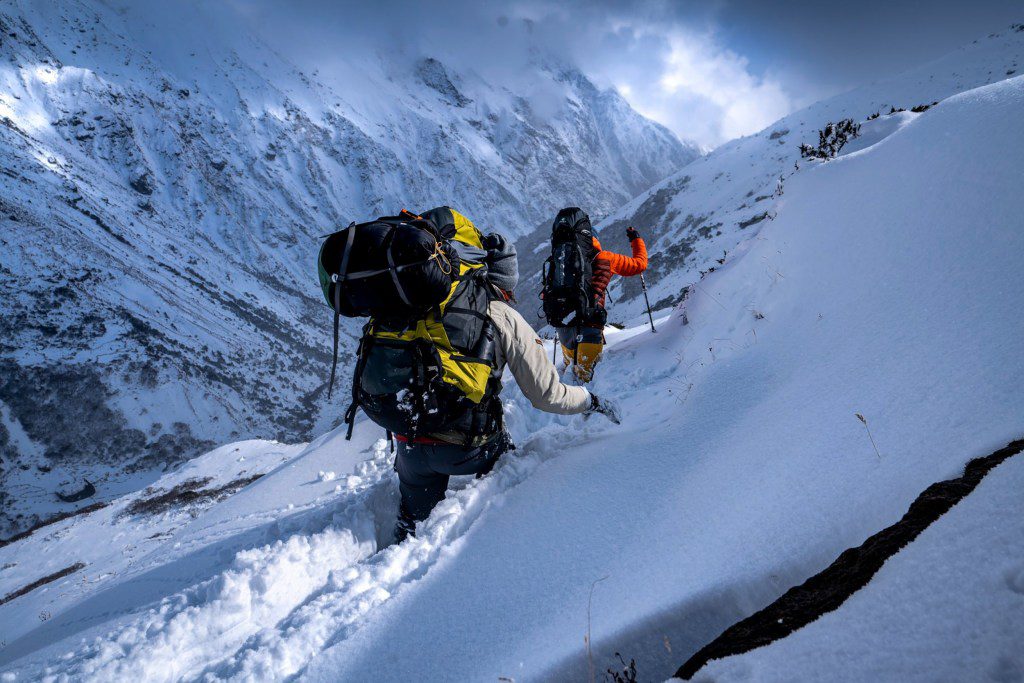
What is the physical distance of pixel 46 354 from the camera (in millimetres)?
34875

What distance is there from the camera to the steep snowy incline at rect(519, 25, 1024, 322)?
22234mm

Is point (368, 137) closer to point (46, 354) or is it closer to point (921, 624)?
point (46, 354)

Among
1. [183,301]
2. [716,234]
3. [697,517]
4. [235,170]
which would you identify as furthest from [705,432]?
[235,170]

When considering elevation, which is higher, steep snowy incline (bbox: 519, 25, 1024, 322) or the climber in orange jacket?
steep snowy incline (bbox: 519, 25, 1024, 322)

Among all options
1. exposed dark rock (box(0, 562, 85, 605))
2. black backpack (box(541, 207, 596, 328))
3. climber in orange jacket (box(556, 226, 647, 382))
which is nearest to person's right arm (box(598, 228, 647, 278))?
climber in orange jacket (box(556, 226, 647, 382))

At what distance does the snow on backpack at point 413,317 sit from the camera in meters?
2.49

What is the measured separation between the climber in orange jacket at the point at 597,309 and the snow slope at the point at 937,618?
4.72 m

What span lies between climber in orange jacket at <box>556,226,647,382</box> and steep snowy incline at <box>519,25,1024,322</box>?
12.7 metres

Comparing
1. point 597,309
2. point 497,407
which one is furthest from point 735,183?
point 497,407

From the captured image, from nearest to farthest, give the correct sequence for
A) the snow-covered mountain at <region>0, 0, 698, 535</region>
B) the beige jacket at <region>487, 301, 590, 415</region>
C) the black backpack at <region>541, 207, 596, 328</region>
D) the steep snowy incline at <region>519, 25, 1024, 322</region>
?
the beige jacket at <region>487, 301, 590, 415</region> < the black backpack at <region>541, 207, 596, 328</region> < the steep snowy incline at <region>519, 25, 1024, 322</region> < the snow-covered mountain at <region>0, 0, 698, 535</region>

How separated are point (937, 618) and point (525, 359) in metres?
2.30

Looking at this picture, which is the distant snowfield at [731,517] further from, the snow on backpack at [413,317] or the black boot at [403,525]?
the snow on backpack at [413,317]

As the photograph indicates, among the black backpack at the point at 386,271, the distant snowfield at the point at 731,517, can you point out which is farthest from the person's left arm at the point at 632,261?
the black backpack at the point at 386,271

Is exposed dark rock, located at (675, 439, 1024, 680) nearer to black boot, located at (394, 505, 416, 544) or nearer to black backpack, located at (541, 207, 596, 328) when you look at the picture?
black boot, located at (394, 505, 416, 544)
